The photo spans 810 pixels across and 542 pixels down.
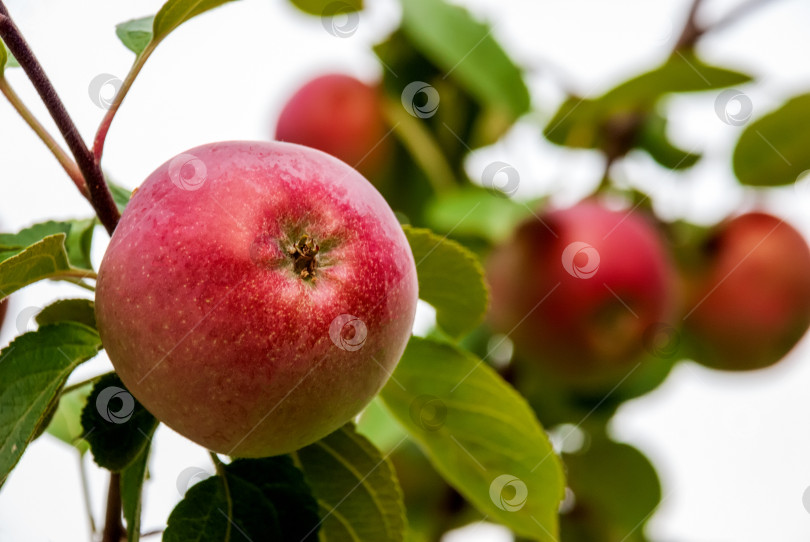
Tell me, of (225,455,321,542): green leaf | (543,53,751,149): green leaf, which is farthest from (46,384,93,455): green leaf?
(543,53,751,149): green leaf

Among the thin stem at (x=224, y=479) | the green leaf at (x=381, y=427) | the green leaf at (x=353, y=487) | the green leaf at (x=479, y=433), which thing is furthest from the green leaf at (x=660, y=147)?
the thin stem at (x=224, y=479)

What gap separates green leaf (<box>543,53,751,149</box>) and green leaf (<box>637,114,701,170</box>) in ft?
0.14

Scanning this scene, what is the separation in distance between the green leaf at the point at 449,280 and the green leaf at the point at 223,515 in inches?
9.6

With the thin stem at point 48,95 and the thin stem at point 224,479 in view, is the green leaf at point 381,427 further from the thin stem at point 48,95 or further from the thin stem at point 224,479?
the thin stem at point 48,95

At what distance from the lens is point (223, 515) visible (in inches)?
26.7

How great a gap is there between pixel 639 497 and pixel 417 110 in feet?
2.87

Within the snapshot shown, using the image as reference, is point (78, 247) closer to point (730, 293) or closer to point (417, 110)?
point (417, 110)

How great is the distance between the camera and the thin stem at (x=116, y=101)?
62 cm

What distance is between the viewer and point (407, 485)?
155 cm

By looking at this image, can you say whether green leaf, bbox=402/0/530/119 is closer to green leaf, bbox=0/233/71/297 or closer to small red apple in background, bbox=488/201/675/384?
small red apple in background, bbox=488/201/675/384

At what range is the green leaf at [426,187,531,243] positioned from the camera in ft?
4.27

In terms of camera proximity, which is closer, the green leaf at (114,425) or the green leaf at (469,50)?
the green leaf at (114,425)

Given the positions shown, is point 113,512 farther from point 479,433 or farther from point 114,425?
point 479,433

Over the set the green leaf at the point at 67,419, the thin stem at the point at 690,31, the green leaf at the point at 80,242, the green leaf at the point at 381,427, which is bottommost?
Answer: the green leaf at the point at 381,427
